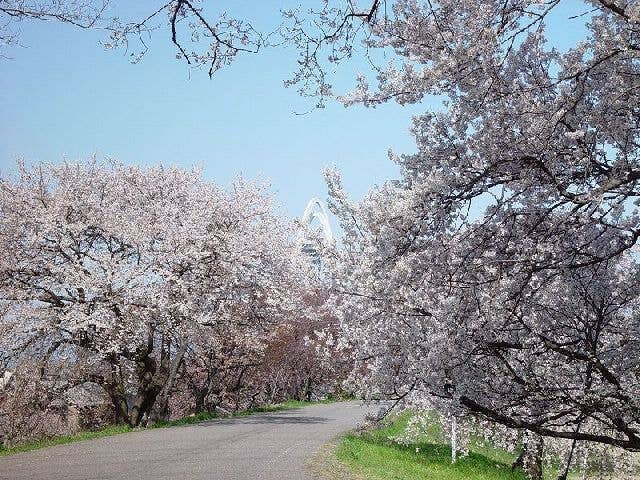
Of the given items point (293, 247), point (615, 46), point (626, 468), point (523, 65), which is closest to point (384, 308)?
point (523, 65)

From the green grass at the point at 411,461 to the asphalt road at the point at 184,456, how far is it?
903 mm

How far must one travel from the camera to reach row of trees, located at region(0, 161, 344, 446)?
1661 cm

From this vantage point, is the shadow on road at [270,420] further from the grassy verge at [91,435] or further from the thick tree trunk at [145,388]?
the thick tree trunk at [145,388]

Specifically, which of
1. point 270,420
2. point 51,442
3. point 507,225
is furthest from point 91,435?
point 507,225

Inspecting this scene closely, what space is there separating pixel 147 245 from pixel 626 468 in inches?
542

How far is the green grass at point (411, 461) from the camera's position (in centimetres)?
1056

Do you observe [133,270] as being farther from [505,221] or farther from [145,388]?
[505,221]

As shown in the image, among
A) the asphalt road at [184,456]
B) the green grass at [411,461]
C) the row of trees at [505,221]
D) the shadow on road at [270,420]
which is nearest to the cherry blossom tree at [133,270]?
the shadow on road at [270,420]

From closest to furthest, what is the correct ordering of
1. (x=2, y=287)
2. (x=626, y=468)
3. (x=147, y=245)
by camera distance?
1. (x=626, y=468)
2. (x=2, y=287)
3. (x=147, y=245)

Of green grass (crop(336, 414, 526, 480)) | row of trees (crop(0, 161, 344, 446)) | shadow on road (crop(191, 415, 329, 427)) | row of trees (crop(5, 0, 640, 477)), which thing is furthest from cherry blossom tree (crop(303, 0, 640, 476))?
shadow on road (crop(191, 415, 329, 427))

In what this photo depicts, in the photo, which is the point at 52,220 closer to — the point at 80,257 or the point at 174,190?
the point at 80,257

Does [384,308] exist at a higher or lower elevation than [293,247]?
lower

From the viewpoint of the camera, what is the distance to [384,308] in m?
6.48

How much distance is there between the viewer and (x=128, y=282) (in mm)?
17281
